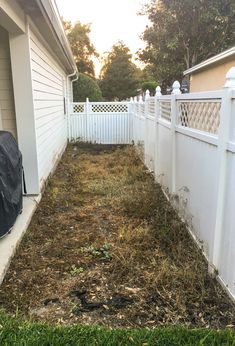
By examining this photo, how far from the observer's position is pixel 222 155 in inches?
109

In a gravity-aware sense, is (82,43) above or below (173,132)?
above

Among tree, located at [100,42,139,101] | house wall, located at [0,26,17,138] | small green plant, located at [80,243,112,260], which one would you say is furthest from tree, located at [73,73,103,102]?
small green plant, located at [80,243,112,260]

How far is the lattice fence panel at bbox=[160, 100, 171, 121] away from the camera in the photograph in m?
5.25

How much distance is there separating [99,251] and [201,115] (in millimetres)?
1809

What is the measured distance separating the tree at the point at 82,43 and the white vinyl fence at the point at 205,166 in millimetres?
36394

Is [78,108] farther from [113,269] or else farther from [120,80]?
[120,80]

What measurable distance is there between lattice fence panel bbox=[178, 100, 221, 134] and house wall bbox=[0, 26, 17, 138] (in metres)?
2.52

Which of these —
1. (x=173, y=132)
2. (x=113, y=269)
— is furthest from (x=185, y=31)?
(x=113, y=269)

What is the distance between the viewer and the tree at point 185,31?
1953 cm

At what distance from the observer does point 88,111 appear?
13.5 metres

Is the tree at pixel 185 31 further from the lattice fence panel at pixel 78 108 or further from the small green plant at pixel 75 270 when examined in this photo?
the small green plant at pixel 75 270

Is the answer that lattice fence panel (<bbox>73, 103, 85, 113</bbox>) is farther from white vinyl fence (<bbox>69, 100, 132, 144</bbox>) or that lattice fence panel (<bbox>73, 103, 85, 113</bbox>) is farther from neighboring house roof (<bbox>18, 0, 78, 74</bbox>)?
neighboring house roof (<bbox>18, 0, 78, 74</bbox>)

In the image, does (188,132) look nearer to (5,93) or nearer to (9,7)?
(9,7)

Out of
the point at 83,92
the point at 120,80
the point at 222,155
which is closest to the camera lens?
the point at 222,155
